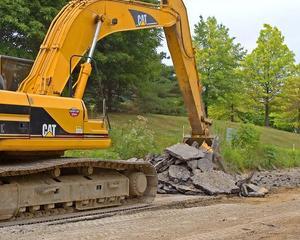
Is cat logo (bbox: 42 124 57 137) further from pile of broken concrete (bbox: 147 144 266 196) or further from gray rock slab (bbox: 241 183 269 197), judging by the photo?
gray rock slab (bbox: 241 183 269 197)

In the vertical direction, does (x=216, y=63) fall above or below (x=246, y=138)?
above

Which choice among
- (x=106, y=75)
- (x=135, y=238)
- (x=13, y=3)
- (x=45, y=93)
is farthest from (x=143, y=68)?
(x=135, y=238)

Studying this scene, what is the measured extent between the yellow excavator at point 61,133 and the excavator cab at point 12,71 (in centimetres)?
2

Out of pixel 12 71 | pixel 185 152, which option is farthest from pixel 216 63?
pixel 12 71

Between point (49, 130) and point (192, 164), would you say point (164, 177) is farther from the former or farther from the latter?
point (49, 130)

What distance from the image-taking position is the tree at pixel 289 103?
46000 mm

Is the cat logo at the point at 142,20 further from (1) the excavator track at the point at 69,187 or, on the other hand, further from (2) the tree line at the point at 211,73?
(2) the tree line at the point at 211,73

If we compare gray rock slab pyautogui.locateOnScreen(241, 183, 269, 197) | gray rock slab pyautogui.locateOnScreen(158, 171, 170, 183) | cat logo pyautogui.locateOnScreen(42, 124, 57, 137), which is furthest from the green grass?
cat logo pyautogui.locateOnScreen(42, 124, 57, 137)

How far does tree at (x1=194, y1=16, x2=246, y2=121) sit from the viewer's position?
41.9 metres

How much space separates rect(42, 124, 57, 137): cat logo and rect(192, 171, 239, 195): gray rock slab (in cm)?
506

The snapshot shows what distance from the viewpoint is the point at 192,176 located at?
1389 cm

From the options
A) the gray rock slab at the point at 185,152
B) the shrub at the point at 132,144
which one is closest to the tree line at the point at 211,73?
the shrub at the point at 132,144

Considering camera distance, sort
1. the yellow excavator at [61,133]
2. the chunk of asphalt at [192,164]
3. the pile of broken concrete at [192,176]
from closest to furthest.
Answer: the yellow excavator at [61,133]
the pile of broken concrete at [192,176]
the chunk of asphalt at [192,164]

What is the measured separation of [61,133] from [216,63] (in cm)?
3374
